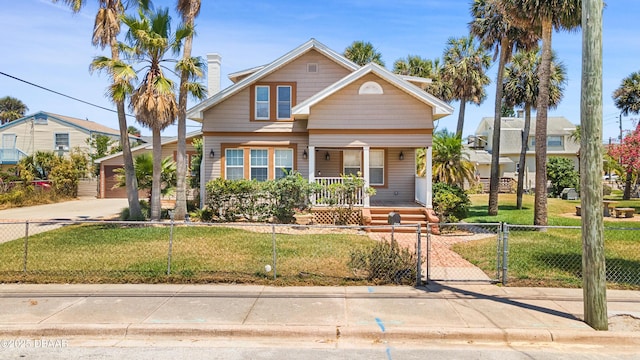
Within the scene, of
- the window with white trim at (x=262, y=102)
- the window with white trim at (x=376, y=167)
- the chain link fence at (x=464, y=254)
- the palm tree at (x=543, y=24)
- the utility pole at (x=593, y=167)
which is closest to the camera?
the utility pole at (x=593, y=167)

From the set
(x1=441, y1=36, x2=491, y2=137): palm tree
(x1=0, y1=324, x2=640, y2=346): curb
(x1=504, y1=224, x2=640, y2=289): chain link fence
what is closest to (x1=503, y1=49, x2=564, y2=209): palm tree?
(x1=441, y1=36, x2=491, y2=137): palm tree

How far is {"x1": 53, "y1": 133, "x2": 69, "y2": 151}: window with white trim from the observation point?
119 feet

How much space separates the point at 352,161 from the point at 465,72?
1440cm

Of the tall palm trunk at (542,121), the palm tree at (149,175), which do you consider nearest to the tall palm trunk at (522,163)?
the tall palm trunk at (542,121)

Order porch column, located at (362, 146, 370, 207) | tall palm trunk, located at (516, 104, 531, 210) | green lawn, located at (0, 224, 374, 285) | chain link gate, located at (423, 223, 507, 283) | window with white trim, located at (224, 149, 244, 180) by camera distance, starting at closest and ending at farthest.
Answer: green lawn, located at (0, 224, 374, 285)
chain link gate, located at (423, 223, 507, 283)
porch column, located at (362, 146, 370, 207)
window with white trim, located at (224, 149, 244, 180)
tall palm trunk, located at (516, 104, 531, 210)

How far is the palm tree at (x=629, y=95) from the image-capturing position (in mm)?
34656

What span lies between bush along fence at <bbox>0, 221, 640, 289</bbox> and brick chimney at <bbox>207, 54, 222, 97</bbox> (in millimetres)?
8645

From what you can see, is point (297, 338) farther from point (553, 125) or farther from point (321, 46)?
point (553, 125)

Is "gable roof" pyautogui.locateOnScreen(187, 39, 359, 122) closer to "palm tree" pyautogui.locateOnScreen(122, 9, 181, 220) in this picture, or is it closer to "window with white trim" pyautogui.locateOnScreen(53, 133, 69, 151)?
"palm tree" pyautogui.locateOnScreen(122, 9, 181, 220)

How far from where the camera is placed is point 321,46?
60.3 ft

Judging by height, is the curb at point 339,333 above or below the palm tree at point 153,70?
below

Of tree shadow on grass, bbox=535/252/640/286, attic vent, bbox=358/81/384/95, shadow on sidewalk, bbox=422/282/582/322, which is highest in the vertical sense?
attic vent, bbox=358/81/384/95

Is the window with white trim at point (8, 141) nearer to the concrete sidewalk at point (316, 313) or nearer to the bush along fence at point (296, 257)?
the bush along fence at point (296, 257)

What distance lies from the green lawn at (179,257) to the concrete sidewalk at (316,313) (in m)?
0.48
